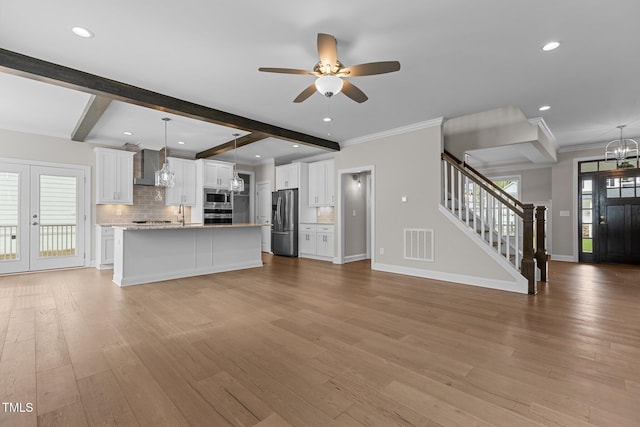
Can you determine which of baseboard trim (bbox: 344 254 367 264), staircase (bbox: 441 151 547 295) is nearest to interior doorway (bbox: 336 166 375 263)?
baseboard trim (bbox: 344 254 367 264)

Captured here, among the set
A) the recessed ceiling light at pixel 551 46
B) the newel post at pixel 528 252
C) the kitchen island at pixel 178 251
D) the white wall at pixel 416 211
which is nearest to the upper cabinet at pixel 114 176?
the kitchen island at pixel 178 251

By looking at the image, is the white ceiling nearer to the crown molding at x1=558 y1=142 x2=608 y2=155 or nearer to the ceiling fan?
the ceiling fan

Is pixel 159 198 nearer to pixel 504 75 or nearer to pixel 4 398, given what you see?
pixel 4 398

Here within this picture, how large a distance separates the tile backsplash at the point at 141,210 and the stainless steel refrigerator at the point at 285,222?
2248 mm

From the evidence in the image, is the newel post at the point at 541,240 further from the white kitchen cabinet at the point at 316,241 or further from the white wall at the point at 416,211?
the white kitchen cabinet at the point at 316,241

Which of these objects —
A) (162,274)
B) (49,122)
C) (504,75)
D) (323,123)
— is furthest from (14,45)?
(504,75)

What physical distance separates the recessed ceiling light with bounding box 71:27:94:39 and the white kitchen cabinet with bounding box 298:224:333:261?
5.28 metres

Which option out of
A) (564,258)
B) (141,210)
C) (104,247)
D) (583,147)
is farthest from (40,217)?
(583,147)

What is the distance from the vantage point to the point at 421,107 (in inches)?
174

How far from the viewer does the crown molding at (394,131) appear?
5.00 meters

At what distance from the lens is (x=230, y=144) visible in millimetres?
6543

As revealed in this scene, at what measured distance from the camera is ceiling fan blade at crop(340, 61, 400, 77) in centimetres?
253

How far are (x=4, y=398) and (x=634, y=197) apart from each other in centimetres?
967

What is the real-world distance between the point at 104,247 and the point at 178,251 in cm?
209
